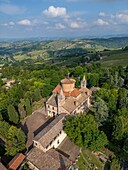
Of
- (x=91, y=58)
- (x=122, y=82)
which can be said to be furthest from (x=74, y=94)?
(x=91, y=58)

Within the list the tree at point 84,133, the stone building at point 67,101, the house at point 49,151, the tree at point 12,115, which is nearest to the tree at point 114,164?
the tree at point 84,133

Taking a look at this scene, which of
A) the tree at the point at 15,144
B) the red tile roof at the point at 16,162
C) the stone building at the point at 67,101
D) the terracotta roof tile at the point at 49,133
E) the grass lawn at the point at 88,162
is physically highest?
the stone building at the point at 67,101

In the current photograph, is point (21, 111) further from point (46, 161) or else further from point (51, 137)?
point (46, 161)

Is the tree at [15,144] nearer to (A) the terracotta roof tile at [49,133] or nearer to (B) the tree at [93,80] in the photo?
(A) the terracotta roof tile at [49,133]

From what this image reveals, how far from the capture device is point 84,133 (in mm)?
41000

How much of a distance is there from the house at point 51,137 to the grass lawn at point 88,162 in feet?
21.5

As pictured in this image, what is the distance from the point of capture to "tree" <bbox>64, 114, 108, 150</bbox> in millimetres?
40312

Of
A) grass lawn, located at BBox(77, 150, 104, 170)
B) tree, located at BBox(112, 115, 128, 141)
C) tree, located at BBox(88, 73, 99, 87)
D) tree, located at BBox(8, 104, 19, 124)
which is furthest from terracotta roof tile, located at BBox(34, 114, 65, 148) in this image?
tree, located at BBox(88, 73, 99, 87)

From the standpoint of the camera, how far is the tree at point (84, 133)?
132 ft

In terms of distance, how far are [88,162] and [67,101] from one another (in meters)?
19.9

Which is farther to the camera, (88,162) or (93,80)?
(93,80)

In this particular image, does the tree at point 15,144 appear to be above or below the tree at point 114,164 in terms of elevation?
above

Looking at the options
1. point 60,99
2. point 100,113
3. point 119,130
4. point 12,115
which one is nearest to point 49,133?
point 60,99

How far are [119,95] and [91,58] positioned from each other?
117 meters
